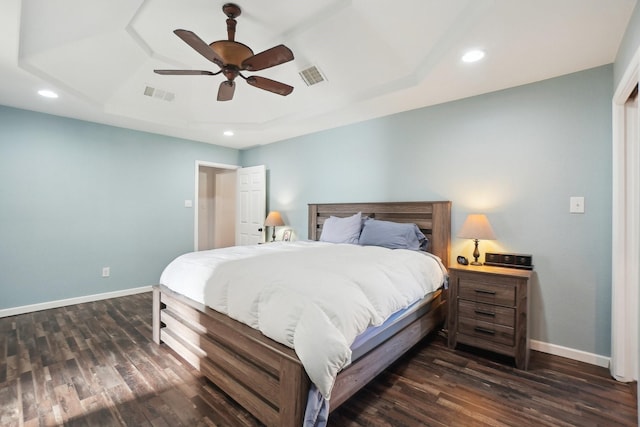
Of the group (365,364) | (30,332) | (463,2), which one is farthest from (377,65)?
(30,332)

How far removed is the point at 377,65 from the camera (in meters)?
2.70

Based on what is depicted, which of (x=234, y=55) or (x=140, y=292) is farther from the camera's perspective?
(x=140, y=292)

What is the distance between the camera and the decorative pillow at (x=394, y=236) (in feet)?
9.77

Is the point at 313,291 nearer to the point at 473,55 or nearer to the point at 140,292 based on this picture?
the point at 473,55

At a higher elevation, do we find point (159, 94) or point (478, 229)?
point (159, 94)

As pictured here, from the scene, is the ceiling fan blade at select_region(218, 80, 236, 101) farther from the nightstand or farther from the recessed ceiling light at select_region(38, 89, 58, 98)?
the nightstand

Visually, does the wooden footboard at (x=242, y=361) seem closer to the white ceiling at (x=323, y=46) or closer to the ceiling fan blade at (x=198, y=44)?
the ceiling fan blade at (x=198, y=44)

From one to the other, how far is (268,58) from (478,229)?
2.22m

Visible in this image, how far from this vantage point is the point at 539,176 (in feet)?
8.39

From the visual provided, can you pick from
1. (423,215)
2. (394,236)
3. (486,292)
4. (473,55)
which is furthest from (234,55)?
(486,292)

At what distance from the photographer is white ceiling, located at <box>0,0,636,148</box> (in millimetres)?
1922

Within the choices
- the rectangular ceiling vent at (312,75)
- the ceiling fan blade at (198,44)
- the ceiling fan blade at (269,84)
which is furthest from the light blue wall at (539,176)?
the ceiling fan blade at (198,44)

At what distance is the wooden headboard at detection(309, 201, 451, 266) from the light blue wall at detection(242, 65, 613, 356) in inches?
4.2

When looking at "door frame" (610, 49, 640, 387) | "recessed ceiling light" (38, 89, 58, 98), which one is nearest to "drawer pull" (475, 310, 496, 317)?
"door frame" (610, 49, 640, 387)
